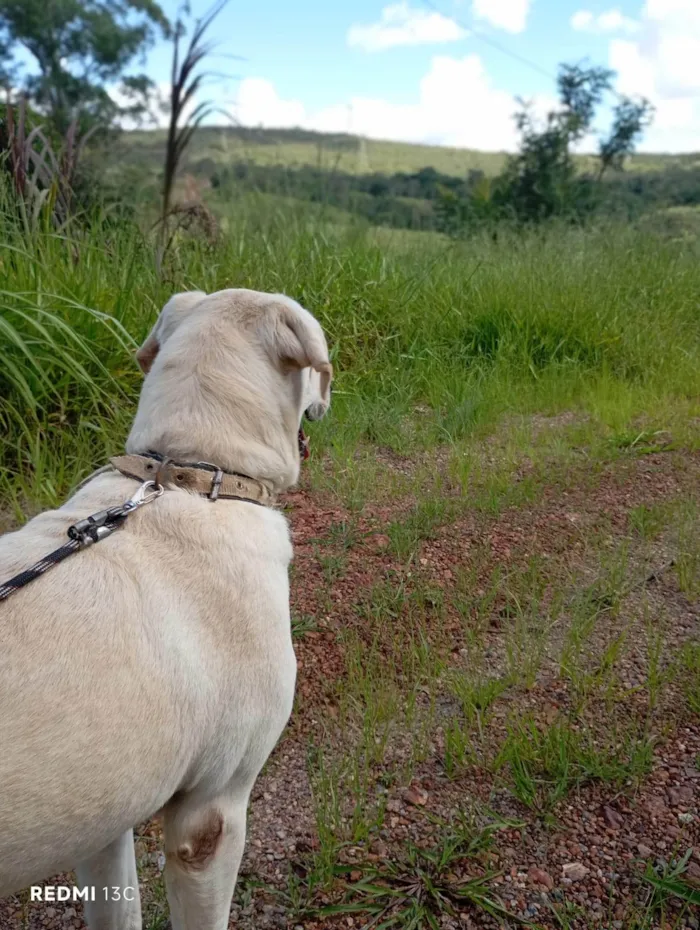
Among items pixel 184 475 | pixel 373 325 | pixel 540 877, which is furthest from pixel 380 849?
pixel 373 325

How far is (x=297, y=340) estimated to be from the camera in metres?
1.76

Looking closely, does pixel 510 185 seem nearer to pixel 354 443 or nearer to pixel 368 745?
pixel 354 443

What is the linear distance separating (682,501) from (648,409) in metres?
1.25

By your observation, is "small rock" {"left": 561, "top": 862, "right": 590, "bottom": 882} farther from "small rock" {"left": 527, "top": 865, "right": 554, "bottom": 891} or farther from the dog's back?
the dog's back

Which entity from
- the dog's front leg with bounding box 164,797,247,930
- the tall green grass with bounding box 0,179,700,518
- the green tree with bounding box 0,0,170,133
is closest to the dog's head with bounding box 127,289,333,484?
the dog's front leg with bounding box 164,797,247,930

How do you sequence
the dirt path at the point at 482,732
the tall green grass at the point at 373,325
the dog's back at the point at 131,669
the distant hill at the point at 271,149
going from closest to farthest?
the dog's back at the point at 131,669 → the dirt path at the point at 482,732 → the tall green grass at the point at 373,325 → the distant hill at the point at 271,149

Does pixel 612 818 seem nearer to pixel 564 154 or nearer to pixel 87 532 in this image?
pixel 87 532

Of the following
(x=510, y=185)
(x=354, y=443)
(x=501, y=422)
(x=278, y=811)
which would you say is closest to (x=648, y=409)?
(x=501, y=422)

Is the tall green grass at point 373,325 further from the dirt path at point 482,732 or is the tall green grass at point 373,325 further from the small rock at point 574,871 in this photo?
the small rock at point 574,871

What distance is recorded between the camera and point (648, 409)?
4.52m

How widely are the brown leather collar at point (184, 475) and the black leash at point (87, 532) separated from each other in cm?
3

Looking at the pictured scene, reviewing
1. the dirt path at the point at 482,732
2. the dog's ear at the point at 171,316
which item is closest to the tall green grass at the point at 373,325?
the dirt path at the point at 482,732

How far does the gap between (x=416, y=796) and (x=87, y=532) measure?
1223 millimetres

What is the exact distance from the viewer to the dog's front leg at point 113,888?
5.22 ft
